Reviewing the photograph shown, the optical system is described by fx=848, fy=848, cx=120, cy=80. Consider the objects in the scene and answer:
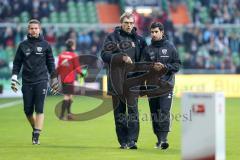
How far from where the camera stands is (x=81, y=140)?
17656 millimetres

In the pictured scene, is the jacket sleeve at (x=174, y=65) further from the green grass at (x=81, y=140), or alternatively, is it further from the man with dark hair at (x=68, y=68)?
the man with dark hair at (x=68, y=68)

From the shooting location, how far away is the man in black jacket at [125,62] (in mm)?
15406

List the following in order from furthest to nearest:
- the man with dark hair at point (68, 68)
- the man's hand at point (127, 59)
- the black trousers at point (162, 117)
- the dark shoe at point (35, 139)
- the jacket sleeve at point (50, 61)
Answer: the man with dark hair at point (68, 68)
the jacket sleeve at point (50, 61)
the dark shoe at point (35, 139)
the black trousers at point (162, 117)
the man's hand at point (127, 59)

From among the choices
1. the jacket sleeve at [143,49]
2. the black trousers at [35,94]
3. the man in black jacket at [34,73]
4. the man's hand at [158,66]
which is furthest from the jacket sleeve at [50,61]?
the man's hand at [158,66]

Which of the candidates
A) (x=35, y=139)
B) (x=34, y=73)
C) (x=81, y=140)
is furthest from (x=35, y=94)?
(x=81, y=140)

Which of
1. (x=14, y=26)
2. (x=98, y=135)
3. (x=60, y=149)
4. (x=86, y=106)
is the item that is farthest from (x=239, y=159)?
(x=14, y=26)

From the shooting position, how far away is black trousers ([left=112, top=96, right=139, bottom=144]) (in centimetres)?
1556

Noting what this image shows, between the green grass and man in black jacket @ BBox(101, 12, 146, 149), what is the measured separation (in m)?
0.33

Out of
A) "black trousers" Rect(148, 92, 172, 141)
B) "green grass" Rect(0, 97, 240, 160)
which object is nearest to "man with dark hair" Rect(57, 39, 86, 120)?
"green grass" Rect(0, 97, 240, 160)

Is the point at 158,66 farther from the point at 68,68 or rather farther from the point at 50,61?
the point at 68,68

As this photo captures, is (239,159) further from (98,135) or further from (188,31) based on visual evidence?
(188,31)

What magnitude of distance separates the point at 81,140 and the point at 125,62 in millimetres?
2952

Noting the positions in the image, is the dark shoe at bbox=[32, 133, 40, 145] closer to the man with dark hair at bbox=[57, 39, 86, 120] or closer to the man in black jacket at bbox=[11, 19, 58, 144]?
the man in black jacket at bbox=[11, 19, 58, 144]

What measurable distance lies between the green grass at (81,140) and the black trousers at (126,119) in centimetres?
30
